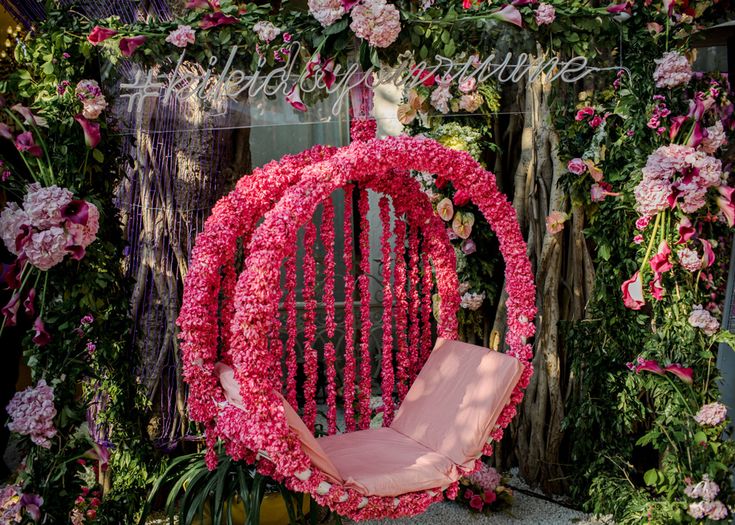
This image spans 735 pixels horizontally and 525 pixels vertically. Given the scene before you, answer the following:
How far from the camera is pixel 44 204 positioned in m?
2.51

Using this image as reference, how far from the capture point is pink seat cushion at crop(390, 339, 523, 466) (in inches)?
114

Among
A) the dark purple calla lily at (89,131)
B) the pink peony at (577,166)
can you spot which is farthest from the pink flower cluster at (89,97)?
the pink peony at (577,166)

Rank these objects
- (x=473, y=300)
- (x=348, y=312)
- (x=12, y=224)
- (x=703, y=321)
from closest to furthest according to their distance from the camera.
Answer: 1. (x=12, y=224)
2. (x=703, y=321)
3. (x=348, y=312)
4. (x=473, y=300)

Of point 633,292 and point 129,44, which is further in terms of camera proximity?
Answer: point 633,292

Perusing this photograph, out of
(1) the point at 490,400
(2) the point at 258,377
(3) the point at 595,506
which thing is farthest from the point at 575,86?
(2) the point at 258,377

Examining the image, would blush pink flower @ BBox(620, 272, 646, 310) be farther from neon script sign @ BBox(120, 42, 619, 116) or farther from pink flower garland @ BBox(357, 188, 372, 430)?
pink flower garland @ BBox(357, 188, 372, 430)

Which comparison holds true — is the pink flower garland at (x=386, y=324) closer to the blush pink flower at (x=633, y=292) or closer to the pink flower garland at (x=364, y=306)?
the pink flower garland at (x=364, y=306)

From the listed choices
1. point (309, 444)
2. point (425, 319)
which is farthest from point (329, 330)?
point (309, 444)

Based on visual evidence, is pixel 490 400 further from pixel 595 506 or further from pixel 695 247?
pixel 695 247

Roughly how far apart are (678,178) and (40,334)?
2390 mm

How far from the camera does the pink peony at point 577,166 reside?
332cm

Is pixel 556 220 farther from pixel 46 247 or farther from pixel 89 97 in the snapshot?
pixel 46 247

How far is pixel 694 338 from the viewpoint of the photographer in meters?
2.74

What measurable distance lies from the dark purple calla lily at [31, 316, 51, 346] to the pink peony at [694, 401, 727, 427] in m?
2.40
